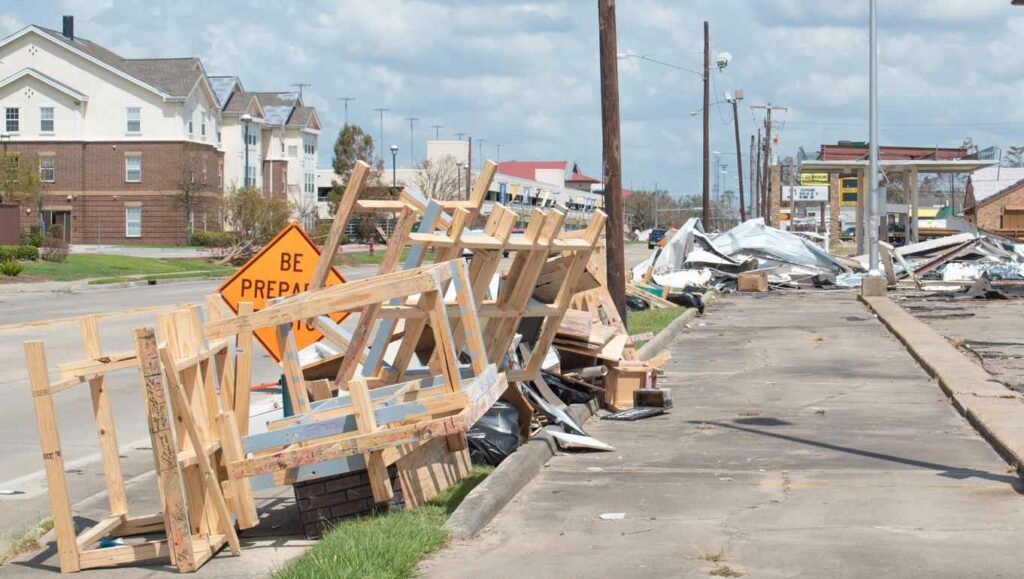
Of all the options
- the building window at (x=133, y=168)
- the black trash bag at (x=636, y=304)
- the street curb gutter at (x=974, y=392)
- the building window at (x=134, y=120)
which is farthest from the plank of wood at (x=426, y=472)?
the building window at (x=134, y=120)

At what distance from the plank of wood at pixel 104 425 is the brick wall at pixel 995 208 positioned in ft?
259

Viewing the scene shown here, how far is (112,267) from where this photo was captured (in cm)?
4547

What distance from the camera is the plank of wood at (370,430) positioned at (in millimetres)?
7012

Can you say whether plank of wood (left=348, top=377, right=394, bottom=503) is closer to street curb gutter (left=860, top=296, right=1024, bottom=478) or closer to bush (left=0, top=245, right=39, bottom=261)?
street curb gutter (left=860, top=296, right=1024, bottom=478)

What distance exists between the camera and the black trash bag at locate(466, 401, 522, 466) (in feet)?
31.3

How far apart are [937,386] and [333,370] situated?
7.41 m

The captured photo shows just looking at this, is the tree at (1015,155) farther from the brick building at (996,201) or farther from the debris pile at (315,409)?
the debris pile at (315,409)

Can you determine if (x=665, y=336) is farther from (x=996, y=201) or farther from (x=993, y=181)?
(x=993, y=181)

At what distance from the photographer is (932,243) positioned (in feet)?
141

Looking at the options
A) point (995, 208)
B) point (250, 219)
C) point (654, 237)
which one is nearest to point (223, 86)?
point (654, 237)

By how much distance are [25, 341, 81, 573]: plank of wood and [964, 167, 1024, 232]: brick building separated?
7186cm

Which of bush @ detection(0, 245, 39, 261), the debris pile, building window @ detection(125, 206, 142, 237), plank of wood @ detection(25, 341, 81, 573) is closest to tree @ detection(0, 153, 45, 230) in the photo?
bush @ detection(0, 245, 39, 261)

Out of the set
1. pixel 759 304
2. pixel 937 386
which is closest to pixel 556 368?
pixel 937 386

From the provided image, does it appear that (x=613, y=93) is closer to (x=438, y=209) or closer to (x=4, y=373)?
(x=4, y=373)
